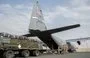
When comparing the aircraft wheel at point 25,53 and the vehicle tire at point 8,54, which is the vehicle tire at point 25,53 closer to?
the aircraft wheel at point 25,53

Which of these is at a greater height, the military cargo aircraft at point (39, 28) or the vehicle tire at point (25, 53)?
the military cargo aircraft at point (39, 28)

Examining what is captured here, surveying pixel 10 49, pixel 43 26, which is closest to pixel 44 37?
pixel 43 26

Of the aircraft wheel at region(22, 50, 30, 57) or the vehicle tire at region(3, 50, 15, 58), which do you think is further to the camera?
the aircraft wheel at region(22, 50, 30, 57)

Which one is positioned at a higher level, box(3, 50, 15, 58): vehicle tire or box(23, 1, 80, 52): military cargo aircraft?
box(23, 1, 80, 52): military cargo aircraft

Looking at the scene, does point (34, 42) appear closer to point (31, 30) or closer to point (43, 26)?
point (31, 30)

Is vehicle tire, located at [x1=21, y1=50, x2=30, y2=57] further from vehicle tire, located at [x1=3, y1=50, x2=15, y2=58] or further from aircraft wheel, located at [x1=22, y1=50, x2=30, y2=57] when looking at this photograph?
vehicle tire, located at [x1=3, y1=50, x2=15, y2=58]

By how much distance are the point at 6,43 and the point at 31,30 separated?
5.56 metres

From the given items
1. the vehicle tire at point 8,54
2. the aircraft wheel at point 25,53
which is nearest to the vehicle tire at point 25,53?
the aircraft wheel at point 25,53

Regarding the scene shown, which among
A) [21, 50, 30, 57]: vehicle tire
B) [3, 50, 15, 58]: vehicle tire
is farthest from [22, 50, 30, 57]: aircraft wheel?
[3, 50, 15, 58]: vehicle tire

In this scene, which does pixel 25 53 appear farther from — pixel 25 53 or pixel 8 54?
pixel 8 54

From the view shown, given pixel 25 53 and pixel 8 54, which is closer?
pixel 8 54

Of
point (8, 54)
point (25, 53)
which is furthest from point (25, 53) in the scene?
point (8, 54)

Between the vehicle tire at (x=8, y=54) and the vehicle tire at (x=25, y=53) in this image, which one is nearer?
the vehicle tire at (x=8, y=54)

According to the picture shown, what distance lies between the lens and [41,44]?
28.5m
